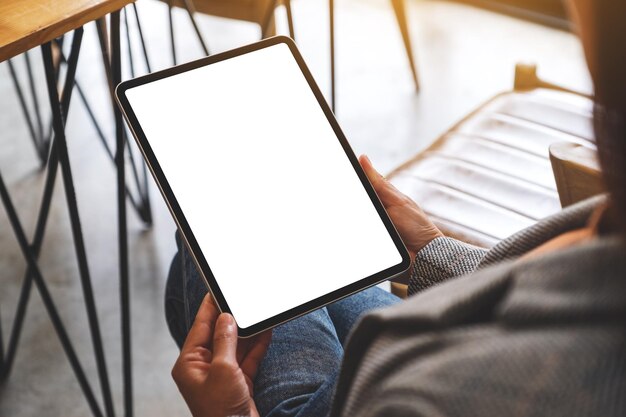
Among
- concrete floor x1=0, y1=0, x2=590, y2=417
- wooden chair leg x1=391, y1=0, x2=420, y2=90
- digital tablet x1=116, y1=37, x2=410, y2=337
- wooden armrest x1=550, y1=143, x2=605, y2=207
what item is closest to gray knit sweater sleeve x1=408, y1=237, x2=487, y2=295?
digital tablet x1=116, y1=37, x2=410, y2=337

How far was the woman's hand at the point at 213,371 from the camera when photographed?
739 millimetres

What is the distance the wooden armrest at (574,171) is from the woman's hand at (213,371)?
43 cm

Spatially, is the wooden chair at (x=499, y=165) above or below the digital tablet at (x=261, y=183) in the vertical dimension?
below

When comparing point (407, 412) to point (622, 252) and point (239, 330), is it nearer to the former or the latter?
point (622, 252)

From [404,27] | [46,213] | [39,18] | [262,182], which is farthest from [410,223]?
[404,27]

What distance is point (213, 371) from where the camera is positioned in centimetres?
75

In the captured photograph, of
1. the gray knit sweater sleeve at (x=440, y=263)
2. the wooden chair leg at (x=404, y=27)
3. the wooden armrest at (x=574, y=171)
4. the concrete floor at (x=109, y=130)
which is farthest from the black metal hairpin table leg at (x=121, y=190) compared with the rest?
the wooden chair leg at (x=404, y=27)

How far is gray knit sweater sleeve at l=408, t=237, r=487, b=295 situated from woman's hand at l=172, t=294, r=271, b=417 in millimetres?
185

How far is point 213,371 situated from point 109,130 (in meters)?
1.47

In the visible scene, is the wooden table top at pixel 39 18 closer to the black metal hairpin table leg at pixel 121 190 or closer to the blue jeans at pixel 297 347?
the black metal hairpin table leg at pixel 121 190

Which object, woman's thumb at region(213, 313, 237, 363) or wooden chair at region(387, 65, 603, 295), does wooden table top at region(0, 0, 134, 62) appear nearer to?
woman's thumb at region(213, 313, 237, 363)

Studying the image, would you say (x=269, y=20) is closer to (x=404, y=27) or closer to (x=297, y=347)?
(x=297, y=347)

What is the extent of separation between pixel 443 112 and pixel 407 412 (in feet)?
5.86

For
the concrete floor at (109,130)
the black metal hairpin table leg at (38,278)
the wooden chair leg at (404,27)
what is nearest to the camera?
the black metal hairpin table leg at (38,278)
